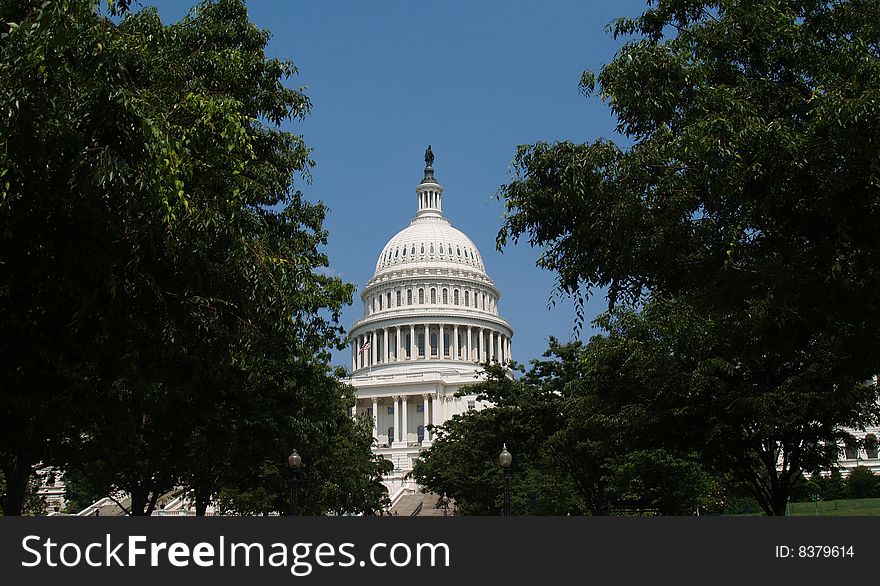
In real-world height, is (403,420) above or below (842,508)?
above

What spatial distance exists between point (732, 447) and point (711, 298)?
16.1 m

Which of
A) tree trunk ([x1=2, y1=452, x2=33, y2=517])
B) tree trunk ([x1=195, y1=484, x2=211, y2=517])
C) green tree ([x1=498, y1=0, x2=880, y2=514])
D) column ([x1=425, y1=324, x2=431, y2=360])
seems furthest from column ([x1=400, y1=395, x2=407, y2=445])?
green tree ([x1=498, y1=0, x2=880, y2=514])

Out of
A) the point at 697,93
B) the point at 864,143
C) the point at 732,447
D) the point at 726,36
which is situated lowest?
the point at 732,447

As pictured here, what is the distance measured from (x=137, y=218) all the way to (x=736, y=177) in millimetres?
8674

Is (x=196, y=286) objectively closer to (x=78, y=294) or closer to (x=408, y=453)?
(x=78, y=294)

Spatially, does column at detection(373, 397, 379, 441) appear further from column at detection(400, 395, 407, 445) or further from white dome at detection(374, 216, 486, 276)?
white dome at detection(374, 216, 486, 276)

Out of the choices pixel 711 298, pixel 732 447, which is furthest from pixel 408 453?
pixel 711 298

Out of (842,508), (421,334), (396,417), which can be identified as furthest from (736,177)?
(421,334)

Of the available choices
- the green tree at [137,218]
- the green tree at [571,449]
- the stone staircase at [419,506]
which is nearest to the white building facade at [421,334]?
the stone staircase at [419,506]

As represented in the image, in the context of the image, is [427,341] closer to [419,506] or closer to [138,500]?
[419,506]

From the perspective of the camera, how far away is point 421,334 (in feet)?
484

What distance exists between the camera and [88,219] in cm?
1409

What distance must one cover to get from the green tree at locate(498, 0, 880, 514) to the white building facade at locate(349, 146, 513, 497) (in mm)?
110329

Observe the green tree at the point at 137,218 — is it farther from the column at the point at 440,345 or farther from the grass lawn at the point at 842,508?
the column at the point at 440,345
